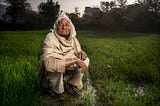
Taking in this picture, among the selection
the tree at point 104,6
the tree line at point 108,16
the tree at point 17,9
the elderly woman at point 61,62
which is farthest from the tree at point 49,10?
the elderly woman at point 61,62

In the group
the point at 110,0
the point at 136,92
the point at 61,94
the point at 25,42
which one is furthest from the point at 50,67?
the point at 110,0

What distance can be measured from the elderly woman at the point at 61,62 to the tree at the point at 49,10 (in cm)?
56

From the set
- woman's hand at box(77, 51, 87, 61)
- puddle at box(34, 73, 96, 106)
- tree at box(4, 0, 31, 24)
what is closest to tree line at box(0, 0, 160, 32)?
tree at box(4, 0, 31, 24)

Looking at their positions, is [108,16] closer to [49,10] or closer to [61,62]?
[49,10]

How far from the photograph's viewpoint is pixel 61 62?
2.20 meters

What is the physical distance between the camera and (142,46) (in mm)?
3174

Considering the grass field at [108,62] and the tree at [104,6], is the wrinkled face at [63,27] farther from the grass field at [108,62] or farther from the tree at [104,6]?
the tree at [104,6]

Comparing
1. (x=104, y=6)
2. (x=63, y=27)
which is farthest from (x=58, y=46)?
(x=104, y=6)

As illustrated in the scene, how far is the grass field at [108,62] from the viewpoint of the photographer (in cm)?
236

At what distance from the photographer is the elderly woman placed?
2.20 meters

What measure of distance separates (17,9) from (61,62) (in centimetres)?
113

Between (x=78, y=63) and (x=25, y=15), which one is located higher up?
(x=25, y=15)

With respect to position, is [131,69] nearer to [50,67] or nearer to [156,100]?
[156,100]

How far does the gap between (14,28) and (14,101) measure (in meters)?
1.28
